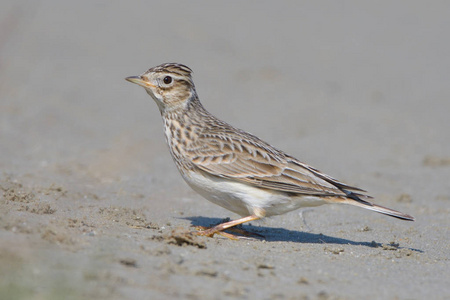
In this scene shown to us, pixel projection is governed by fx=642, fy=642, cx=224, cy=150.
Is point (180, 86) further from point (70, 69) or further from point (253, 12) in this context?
point (253, 12)

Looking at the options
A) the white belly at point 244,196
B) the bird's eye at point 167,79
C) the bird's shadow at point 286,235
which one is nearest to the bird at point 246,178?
the white belly at point 244,196

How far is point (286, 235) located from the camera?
8.05m

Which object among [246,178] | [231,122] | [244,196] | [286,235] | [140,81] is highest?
[231,122]

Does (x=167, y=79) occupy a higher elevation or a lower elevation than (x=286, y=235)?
higher

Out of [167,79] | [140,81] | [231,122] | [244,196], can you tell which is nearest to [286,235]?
[244,196]

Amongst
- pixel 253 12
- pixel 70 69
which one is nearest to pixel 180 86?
pixel 70 69

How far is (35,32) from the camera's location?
59.4 ft

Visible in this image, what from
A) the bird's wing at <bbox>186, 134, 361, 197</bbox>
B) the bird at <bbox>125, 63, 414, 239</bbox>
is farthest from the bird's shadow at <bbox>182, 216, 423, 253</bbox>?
the bird's wing at <bbox>186, 134, 361, 197</bbox>

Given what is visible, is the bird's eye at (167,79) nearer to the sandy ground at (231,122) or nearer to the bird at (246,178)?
the bird at (246,178)

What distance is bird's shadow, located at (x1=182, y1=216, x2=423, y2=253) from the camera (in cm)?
767

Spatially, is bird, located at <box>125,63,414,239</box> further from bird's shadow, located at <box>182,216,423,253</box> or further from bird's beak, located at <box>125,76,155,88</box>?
bird's shadow, located at <box>182,216,423,253</box>

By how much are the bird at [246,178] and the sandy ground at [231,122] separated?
452 millimetres

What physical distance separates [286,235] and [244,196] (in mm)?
1003

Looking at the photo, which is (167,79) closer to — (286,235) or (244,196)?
(244,196)
